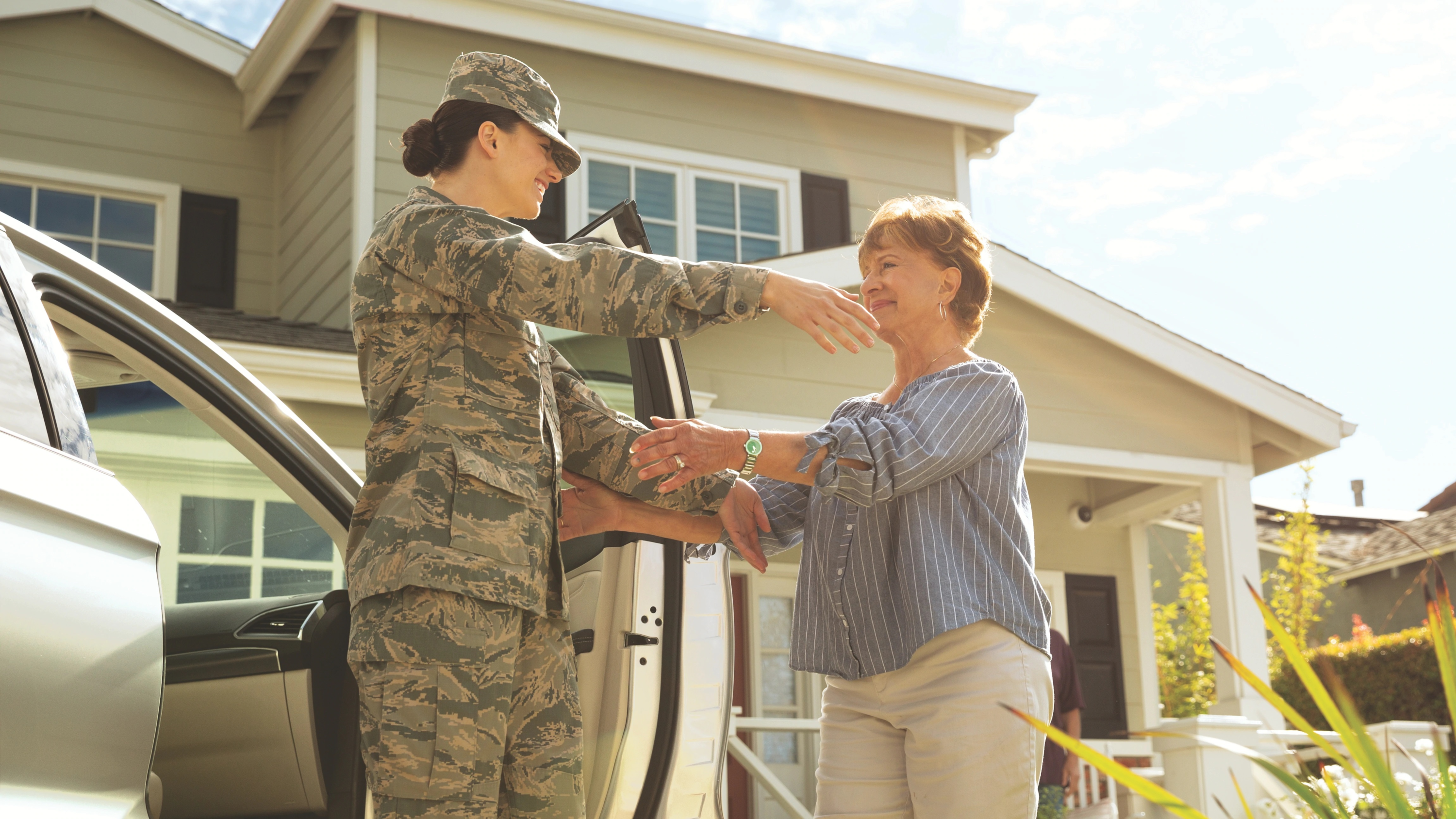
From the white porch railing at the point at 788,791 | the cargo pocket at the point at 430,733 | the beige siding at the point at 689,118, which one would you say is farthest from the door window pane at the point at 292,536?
the beige siding at the point at 689,118

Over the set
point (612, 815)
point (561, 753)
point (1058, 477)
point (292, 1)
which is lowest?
point (612, 815)

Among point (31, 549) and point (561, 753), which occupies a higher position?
point (31, 549)

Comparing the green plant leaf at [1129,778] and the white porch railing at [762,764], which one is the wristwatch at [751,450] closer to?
the green plant leaf at [1129,778]

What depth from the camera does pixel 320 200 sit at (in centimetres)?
943

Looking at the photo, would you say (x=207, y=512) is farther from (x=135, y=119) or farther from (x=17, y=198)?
(x=135, y=119)

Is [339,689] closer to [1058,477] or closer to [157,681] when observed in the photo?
[157,681]

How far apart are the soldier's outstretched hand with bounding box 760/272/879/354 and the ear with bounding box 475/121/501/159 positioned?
64cm

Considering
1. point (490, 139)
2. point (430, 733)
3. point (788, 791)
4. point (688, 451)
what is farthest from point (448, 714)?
point (788, 791)

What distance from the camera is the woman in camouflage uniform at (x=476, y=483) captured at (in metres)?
2.12

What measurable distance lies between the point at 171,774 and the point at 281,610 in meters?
0.47

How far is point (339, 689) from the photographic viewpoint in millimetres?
2900

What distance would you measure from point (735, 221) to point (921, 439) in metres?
7.66

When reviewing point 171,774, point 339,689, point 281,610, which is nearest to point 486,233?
point 339,689

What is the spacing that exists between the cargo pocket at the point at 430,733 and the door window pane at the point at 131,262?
8295mm
